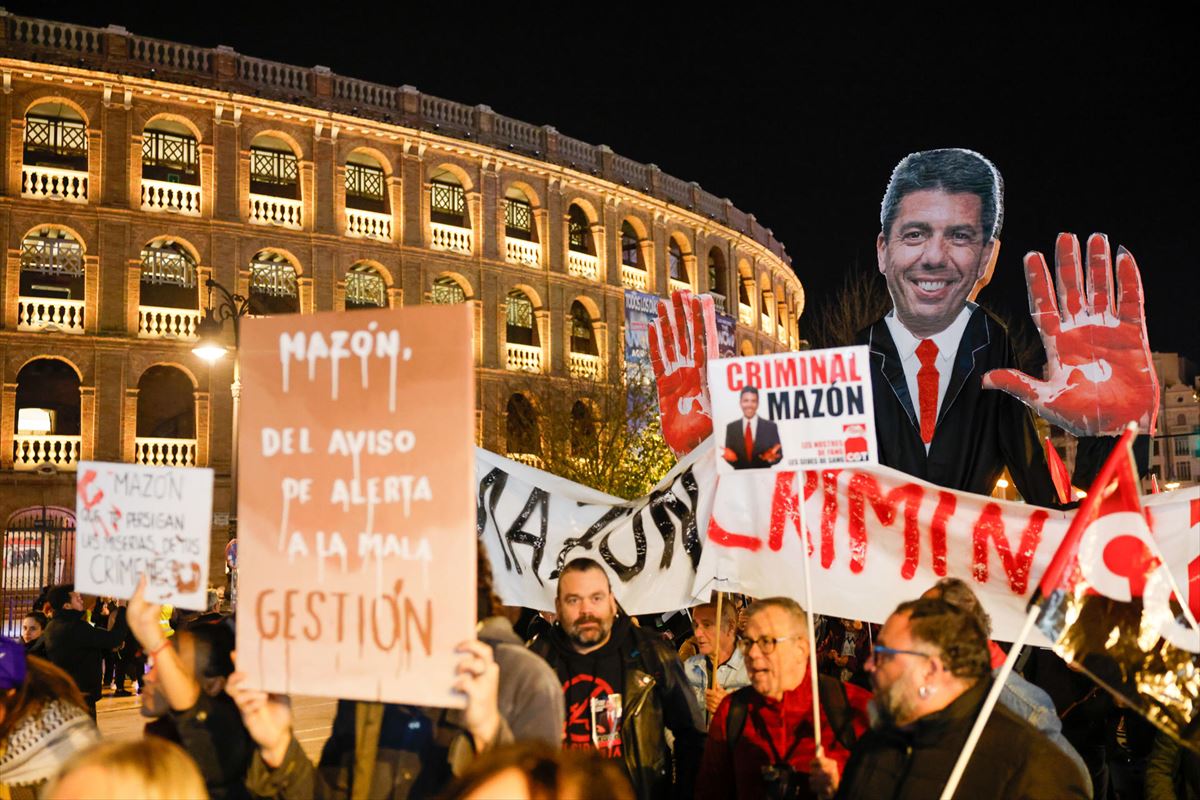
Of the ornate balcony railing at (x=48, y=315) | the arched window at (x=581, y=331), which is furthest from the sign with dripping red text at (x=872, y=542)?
the arched window at (x=581, y=331)

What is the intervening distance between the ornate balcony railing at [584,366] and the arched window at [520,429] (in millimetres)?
2147

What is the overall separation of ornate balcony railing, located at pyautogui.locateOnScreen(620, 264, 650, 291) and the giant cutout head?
98.1 feet

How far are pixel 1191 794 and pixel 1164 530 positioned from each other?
42.2 inches

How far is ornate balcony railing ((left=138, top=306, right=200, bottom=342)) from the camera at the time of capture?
28641 millimetres

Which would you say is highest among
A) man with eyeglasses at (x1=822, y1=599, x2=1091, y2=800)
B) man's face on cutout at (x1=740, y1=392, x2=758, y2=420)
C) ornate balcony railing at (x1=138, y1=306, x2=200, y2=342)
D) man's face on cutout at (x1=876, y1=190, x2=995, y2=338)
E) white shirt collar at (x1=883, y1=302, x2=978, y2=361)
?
ornate balcony railing at (x1=138, y1=306, x2=200, y2=342)

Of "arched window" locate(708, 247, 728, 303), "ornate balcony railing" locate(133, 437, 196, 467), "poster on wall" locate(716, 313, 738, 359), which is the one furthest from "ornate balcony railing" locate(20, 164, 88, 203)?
"arched window" locate(708, 247, 728, 303)

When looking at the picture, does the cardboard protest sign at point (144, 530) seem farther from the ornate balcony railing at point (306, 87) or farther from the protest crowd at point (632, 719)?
the ornate balcony railing at point (306, 87)

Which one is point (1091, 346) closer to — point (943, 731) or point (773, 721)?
point (773, 721)

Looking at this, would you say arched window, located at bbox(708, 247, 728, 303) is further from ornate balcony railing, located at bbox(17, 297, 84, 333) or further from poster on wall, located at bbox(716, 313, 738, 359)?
ornate balcony railing, located at bbox(17, 297, 84, 333)

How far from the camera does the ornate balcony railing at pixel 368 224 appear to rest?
3144cm

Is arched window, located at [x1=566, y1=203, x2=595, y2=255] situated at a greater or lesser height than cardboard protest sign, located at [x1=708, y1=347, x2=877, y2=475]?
greater

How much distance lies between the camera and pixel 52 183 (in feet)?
92.3

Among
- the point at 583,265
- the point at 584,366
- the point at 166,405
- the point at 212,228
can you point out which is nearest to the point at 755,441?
the point at 212,228

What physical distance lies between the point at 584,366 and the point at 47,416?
1502 cm
